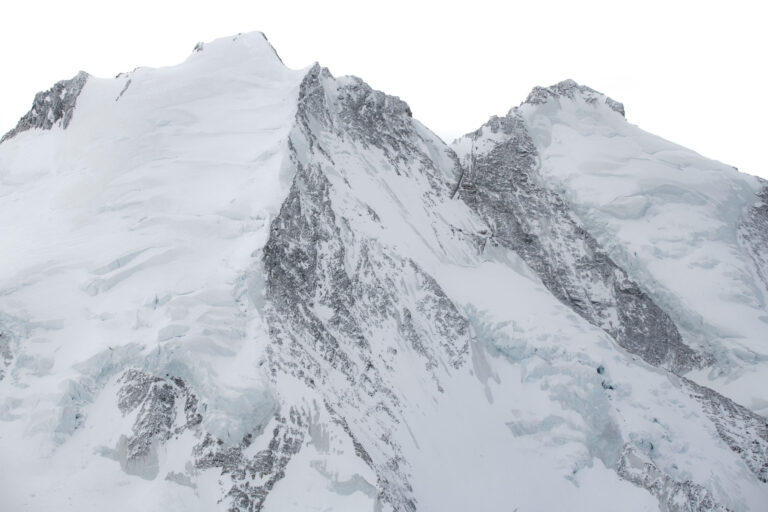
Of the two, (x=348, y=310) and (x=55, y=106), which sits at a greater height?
(x=55, y=106)

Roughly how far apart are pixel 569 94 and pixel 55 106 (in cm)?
3753

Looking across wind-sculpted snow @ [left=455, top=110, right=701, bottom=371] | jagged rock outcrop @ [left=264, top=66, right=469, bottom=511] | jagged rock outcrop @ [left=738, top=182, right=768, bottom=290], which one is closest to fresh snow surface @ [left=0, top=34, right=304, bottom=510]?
jagged rock outcrop @ [left=264, top=66, right=469, bottom=511]

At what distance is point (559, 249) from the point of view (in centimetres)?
4131

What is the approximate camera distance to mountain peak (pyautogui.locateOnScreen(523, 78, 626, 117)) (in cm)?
5103

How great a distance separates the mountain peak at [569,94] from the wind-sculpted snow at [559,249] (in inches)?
217

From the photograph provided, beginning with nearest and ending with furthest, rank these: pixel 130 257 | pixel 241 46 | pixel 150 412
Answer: pixel 150 412 < pixel 130 257 < pixel 241 46

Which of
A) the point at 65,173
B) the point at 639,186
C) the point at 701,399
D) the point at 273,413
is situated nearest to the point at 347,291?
the point at 273,413

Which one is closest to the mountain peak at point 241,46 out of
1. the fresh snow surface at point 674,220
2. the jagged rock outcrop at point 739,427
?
the fresh snow surface at point 674,220

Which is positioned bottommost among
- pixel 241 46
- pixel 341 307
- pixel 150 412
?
pixel 150 412

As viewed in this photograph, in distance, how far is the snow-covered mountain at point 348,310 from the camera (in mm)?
19828

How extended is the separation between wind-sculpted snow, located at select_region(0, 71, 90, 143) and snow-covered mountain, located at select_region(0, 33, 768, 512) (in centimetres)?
19

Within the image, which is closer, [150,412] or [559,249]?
[150,412]

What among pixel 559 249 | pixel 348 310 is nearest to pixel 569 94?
pixel 559 249

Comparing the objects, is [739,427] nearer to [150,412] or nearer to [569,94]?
[150,412]
